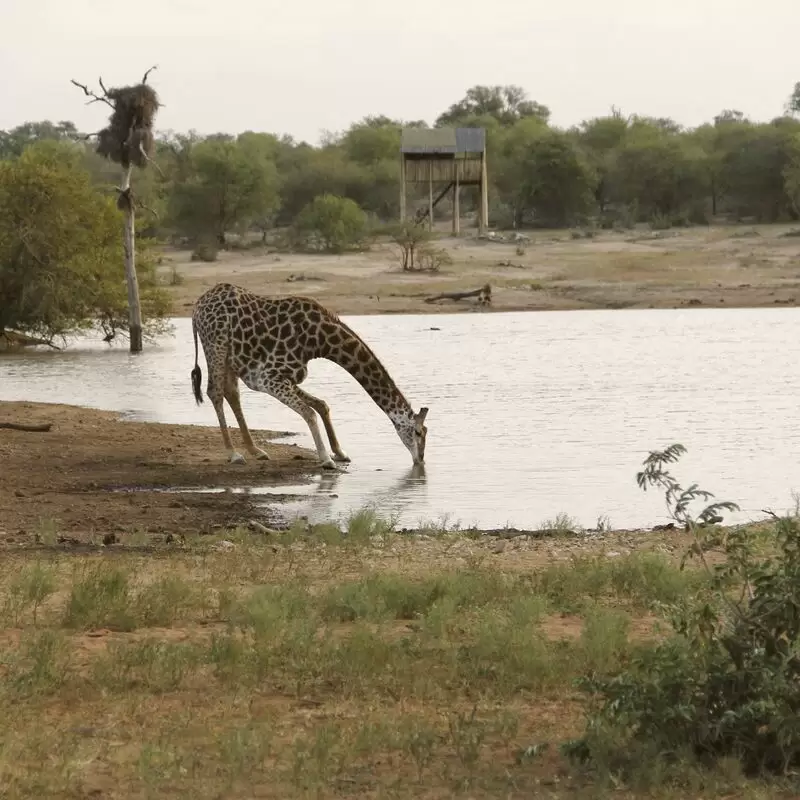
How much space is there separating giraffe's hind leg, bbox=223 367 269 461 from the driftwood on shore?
2762 cm

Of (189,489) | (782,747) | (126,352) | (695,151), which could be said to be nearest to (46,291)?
(126,352)

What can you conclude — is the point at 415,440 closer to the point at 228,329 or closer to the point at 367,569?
the point at 228,329

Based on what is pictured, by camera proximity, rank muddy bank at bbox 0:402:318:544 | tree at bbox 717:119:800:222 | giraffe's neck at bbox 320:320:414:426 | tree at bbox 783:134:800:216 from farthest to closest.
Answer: tree at bbox 717:119:800:222 → tree at bbox 783:134:800:216 → giraffe's neck at bbox 320:320:414:426 → muddy bank at bbox 0:402:318:544

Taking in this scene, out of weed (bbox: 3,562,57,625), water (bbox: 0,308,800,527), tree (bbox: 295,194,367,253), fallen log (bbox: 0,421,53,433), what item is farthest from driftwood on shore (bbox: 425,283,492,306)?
weed (bbox: 3,562,57,625)

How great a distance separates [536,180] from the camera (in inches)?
2544

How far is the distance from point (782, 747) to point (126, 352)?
95.3 ft

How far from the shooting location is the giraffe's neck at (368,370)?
622 inches

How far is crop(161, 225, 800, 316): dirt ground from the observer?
43781mm

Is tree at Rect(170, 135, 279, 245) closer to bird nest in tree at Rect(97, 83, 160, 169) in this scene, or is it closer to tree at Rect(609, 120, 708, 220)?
tree at Rect(609, 120, 708, 220)

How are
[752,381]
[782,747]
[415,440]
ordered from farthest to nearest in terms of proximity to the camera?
[752,381], [415,440], [782,747]

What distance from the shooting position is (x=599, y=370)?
27062 mm

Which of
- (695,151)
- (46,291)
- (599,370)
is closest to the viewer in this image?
(599,370)

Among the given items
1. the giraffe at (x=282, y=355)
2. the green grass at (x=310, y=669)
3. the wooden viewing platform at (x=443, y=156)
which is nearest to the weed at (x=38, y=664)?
the green grass at (x=310, y=669)

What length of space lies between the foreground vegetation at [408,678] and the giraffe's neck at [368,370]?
6376 mm
